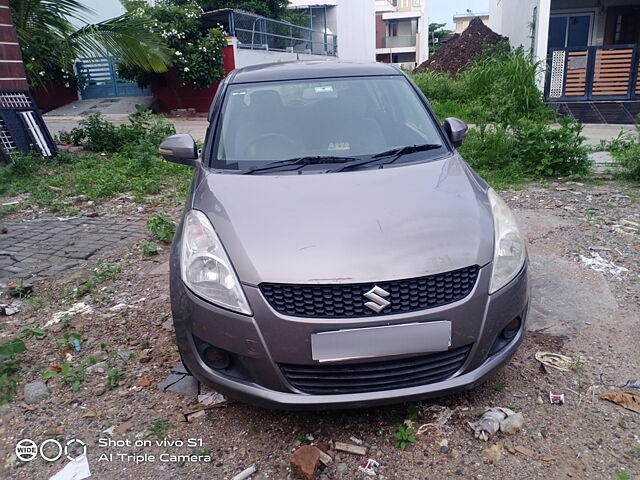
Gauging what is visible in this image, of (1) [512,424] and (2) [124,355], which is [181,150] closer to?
(2) [124,355]

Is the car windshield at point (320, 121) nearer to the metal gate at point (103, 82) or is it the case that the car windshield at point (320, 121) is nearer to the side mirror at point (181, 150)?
the side mirror at point (181, 150)

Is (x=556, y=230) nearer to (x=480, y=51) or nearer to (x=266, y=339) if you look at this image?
(x=266, y=339)

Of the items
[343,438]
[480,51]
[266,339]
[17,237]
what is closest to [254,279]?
[266,339]

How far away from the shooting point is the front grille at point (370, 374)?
218cm

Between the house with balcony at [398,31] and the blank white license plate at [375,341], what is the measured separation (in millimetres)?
50858

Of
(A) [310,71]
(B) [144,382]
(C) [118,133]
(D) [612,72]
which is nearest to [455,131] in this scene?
(A) [310,71]

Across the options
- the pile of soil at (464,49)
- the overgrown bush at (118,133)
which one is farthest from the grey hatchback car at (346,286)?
the pile of soil at (464,49)

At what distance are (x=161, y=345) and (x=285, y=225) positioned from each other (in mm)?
1355

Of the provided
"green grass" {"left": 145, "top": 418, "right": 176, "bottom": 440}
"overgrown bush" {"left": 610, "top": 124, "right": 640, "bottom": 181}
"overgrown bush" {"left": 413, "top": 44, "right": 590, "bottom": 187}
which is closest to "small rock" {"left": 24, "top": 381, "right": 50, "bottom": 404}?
"green grass" {"left": 145, "top": 418, "right": 176, "bottom": 440}

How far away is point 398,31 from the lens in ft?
169

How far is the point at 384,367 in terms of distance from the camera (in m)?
2.20

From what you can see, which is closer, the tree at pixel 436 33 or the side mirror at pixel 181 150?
the side mirror at pixel 181 150

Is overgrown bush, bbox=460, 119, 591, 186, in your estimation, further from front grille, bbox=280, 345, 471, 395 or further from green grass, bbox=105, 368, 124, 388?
green grass, bbox=105, 368, 124, 388

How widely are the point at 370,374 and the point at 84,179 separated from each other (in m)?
6.46
